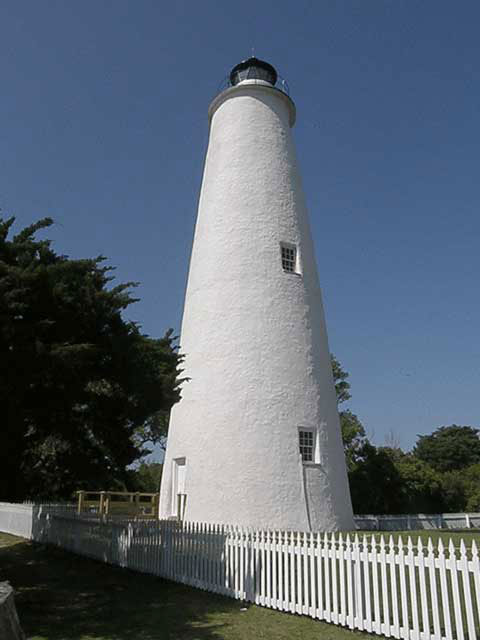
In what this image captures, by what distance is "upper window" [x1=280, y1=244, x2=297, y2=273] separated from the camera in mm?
16203

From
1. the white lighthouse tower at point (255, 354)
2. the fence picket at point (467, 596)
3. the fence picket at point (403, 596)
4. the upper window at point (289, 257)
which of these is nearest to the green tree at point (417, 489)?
the white lighthouse tower at point (255, 354)

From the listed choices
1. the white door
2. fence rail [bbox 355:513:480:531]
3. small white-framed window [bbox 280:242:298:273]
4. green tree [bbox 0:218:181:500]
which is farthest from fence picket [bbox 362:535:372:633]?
fence rail [bbox 355:513:480:531]

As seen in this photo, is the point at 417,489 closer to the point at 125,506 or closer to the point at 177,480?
the point at 177,480

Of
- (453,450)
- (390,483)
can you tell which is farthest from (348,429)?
(453,450)

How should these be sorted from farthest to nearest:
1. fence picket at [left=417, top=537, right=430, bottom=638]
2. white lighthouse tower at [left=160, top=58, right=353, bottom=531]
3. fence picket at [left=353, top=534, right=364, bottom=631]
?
white lighthouse tower at [left=160, top=58, right=353, bottom=531], fence picket at [left=353, top=534, right=364, bottom=631], fence picket at [left=417, top=537, right=430, bottom=638]

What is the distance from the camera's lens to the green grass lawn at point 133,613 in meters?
6.88

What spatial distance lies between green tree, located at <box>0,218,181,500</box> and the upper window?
6.35m

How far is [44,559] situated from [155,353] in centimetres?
708

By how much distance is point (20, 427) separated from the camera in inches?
367

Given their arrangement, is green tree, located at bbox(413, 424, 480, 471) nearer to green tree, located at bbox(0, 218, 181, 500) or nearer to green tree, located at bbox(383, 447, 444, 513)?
green tree, located at bbox(383, 447, 444, 513)

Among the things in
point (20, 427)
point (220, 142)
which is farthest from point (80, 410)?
point (220, 142)

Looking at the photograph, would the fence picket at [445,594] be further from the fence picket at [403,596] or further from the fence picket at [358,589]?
the fence picket at [358,589]

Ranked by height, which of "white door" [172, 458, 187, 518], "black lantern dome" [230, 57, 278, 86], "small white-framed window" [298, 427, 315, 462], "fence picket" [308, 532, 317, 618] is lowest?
"fence picket" [308, 532, 317, 618]

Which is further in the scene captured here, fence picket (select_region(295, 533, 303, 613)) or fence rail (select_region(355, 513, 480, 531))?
fence rail (select_region(355, 513, 480, 531))
